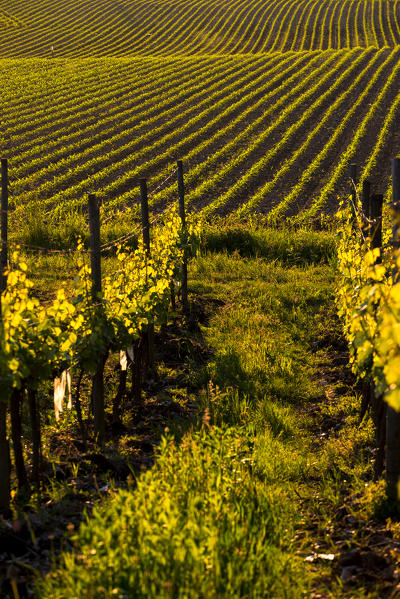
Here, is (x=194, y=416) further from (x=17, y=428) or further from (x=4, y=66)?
(x=4, y=66)

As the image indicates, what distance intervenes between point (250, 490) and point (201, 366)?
3768 mm

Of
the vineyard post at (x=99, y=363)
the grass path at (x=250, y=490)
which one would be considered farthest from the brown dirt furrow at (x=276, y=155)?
the vineyard post at (x=99, y=363)

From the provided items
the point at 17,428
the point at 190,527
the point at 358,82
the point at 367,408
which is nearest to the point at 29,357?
the point at 17,428

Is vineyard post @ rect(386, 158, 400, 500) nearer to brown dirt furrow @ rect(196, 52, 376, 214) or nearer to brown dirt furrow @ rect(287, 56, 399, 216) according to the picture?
brown dirt furrow @ rect(287, 56, 399, 216)

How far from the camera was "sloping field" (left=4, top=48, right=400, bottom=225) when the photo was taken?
20.8 metres

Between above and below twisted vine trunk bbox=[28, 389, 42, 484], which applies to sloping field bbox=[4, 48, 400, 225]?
above

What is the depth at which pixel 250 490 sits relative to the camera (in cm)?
464

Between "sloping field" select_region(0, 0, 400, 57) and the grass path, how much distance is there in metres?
43.3

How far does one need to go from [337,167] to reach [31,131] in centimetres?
1380

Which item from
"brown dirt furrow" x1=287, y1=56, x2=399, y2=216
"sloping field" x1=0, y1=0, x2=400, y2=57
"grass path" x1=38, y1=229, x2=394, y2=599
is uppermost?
"sloping field" x1=0, y1=0, x2=400, y2=57

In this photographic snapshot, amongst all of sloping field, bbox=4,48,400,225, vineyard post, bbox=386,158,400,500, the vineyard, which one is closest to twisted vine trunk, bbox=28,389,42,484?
the vineyard

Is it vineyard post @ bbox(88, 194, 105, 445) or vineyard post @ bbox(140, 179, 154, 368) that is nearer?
vineyard post @ bbox(88, 194, 105, 445)

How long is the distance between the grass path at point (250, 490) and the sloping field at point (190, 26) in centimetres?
4332

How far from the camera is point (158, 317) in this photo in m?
7.69
